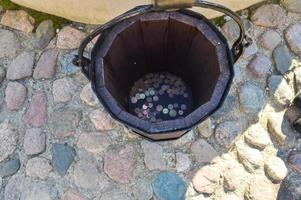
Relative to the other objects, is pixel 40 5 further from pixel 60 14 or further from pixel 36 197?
pixel 36 197

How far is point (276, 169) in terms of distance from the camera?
1584 mm

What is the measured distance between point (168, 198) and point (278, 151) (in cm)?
38

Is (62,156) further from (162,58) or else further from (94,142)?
(162,58)

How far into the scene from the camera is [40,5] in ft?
5.63

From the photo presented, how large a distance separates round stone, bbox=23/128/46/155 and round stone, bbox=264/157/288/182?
71 centimetres

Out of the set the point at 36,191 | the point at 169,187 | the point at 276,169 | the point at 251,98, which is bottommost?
the point at 36,191

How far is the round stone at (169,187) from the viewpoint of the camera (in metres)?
1.57

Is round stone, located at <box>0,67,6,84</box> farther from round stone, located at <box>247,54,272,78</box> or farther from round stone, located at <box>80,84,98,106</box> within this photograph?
round stone, located at <box>247,54,272,78</box>

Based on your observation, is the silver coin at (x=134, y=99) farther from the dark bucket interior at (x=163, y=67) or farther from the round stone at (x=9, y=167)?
the round stone at (x=9, y=167)

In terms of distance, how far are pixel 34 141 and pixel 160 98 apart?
1.40 ft

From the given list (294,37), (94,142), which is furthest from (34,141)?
(294,37)

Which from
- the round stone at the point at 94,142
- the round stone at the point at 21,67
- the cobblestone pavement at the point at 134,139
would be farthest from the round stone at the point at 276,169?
the round stone at the point at 21,67

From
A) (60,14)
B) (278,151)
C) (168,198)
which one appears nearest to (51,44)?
(60,14)

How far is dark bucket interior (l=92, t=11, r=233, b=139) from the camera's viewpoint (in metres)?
1.30
